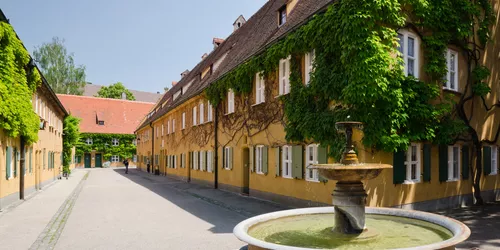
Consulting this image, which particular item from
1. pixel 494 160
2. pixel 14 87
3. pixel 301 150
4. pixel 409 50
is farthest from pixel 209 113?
pixel 494 160

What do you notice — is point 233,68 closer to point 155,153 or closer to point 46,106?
point 46,106

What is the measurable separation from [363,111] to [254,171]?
748cm

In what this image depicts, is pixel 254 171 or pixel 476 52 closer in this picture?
pixel 476 52

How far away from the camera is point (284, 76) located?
14883 millimetres

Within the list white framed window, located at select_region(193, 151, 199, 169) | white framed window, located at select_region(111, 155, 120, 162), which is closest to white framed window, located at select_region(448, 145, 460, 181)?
white framed window, located at select_region(193, 151, 199, 169)

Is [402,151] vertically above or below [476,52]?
below

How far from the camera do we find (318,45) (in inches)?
484

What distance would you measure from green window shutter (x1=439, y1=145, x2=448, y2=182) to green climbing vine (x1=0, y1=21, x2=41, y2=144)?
15890mm

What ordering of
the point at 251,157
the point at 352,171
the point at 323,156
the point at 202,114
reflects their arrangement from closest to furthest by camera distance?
1. the point at 352,171
2. the point at 323,156
3. the point at 251,157
4. the point at 202,114

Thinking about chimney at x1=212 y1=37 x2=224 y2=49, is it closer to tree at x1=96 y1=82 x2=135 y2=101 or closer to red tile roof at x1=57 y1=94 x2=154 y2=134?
red tile roof at x1=57 y1=94 x2=154 y2=134

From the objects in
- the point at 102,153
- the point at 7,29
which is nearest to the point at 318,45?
the point at 7,29

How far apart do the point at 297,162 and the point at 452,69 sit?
662cm

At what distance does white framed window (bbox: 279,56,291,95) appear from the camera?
1455 centimetres

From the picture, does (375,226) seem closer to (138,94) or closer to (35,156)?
(35,156)
